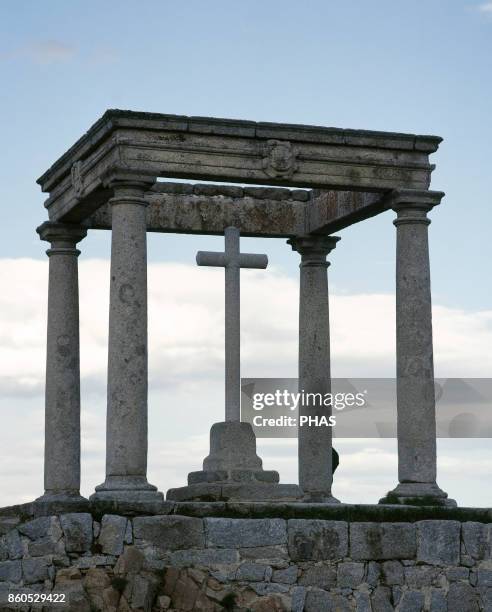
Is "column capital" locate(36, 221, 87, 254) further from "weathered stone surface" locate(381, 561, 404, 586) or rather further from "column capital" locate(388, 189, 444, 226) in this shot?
"weathered stone surface" locate(381, 561, 404, 586)

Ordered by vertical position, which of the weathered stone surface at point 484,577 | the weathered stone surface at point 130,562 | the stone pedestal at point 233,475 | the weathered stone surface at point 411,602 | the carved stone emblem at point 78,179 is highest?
the carved stone emblem at point 78,179

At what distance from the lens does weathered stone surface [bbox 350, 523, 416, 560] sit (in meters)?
20.8

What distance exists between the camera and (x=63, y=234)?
80.8 feet

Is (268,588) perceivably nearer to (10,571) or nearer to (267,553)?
(267,553)

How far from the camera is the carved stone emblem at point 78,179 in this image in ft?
76.3

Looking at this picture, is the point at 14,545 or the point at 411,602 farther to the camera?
the point at 411,602

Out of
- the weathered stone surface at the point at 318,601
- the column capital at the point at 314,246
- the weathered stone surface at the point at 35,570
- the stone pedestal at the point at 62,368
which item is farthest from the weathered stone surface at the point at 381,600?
the column capital at the point at 314,246

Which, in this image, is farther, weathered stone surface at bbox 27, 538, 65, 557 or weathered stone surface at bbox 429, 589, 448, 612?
weathered stone surface at bbox 429, 589, 448, 612

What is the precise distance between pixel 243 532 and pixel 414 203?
547 cm

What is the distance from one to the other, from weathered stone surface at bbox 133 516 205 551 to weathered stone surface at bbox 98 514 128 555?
0.16 meters

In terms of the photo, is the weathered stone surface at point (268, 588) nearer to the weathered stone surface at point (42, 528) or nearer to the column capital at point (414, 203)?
the weathered stone surface at point (42, 528)

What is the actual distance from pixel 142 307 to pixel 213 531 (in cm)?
317

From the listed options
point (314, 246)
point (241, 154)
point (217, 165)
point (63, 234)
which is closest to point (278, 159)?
point (241, 154)

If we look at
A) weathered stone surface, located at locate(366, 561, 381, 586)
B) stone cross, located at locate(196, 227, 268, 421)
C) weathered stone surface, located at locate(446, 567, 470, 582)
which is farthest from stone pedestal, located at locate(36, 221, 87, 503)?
weathered stone surface, located at locate(446, 567, 470, 582)
